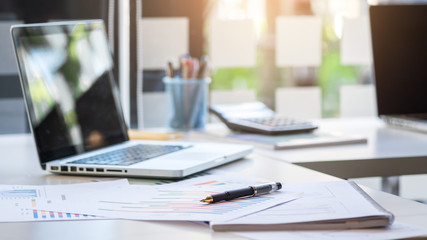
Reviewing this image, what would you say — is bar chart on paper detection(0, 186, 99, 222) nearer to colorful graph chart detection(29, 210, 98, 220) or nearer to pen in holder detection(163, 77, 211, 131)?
colorful graph chart detection(29, 210, 98, 220)

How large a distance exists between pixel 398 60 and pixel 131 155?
100 centimetres

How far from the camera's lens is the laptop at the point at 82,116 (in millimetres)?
Result: 1280

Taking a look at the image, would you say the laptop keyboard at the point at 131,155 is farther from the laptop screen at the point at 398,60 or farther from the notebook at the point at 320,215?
the laptop screen at the point at 398,60

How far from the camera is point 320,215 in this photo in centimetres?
92

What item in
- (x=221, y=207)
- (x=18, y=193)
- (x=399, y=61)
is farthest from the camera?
(x=399, y=61)

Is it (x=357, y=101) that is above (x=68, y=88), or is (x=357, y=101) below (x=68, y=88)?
below

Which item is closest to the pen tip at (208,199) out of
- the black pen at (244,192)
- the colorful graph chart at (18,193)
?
the black pen at (244,192)

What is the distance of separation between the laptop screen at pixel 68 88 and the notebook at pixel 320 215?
52cm

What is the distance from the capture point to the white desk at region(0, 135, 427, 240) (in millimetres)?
875

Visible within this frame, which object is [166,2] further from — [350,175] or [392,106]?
[350,175]

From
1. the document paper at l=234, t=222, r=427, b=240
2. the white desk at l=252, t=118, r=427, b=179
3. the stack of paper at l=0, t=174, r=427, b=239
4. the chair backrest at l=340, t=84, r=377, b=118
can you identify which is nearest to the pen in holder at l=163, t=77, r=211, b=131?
the white desk at l=252, t=118, r=427, b=179

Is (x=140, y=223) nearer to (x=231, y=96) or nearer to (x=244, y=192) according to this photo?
(x=244, y=192)

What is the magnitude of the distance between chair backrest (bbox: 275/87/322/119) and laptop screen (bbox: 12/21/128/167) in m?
0.86

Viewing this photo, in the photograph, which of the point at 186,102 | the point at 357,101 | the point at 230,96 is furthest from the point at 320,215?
the point at 357,101
